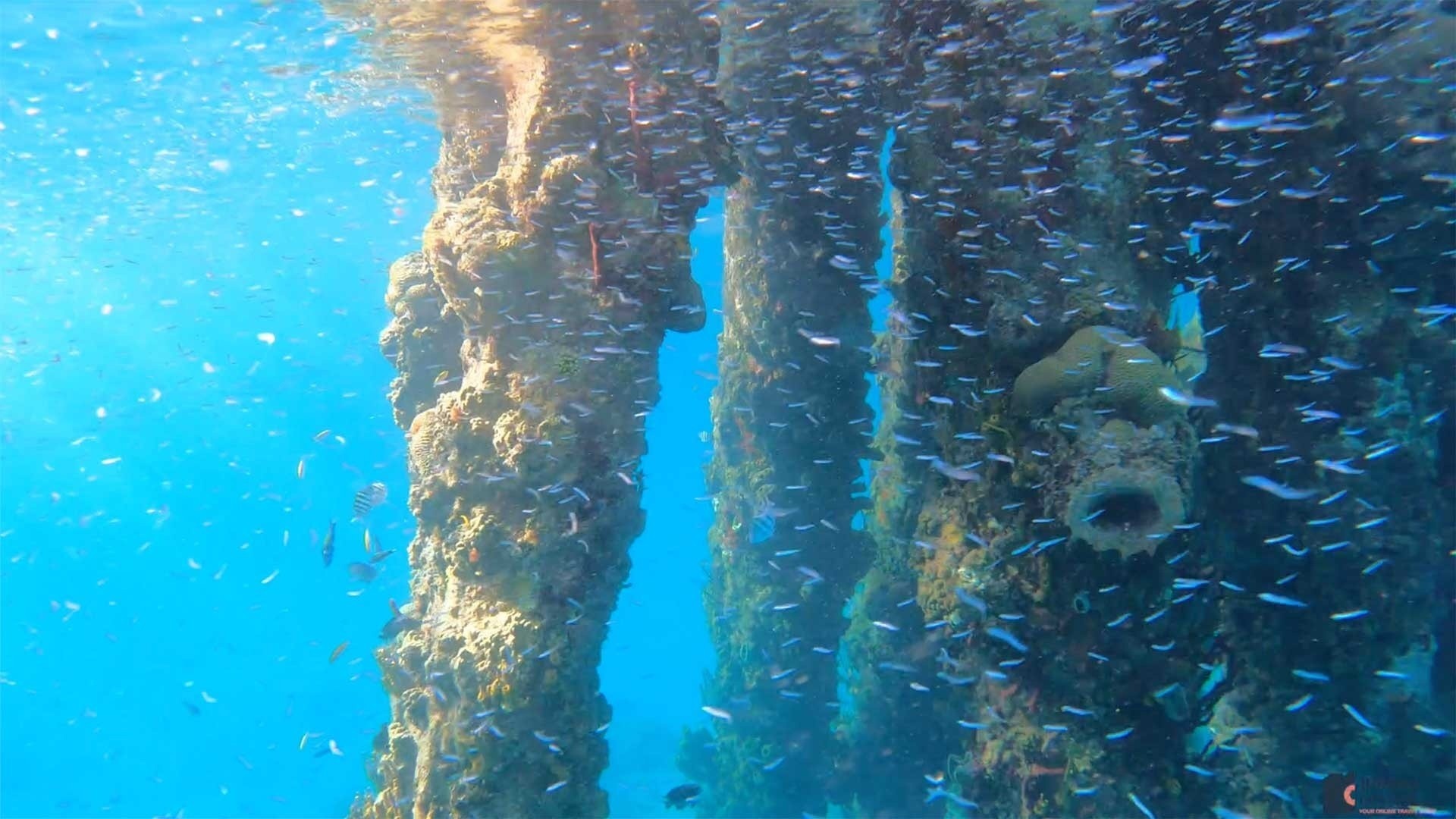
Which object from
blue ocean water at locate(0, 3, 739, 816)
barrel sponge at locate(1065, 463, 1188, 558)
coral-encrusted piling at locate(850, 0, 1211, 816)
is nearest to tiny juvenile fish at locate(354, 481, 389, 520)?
blue ocean water at locate(0, 3, 739, 816)

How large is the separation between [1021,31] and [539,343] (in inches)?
238

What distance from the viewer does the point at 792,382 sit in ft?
40.9

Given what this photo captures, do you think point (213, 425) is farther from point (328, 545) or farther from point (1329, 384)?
point (1329, 384)

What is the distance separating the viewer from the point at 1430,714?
7.62m

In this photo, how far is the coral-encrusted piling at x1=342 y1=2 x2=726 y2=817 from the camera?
7684mm

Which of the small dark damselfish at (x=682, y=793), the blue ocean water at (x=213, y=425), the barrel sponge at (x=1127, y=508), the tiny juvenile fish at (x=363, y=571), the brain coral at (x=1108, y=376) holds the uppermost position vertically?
the blue ocean water at (x=213, y=425)

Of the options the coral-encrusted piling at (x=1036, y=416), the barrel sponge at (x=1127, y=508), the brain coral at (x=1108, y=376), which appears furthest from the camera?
the coral-encrusted piling at (x=1036, y=416)

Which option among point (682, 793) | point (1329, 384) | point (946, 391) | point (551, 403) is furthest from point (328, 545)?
point (1329, 384)

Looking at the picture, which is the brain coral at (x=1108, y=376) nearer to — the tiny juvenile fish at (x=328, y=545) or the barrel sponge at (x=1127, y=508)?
the barrel sponge at (x=1127, y=508)

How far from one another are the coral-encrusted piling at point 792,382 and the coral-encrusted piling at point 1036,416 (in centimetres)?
331

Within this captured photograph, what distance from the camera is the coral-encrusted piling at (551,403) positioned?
303 inches

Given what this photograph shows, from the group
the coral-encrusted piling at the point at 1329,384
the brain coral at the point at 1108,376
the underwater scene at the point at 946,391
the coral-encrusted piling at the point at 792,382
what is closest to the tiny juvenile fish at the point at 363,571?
the underwater scene at the point at 946,391

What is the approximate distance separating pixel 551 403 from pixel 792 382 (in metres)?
5.38

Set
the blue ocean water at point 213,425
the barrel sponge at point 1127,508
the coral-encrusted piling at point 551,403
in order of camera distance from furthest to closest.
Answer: the blue ocean water at point 213,425 → the coral-encrusted piling at point 551,403 → the barrel sponge at point 1127,508
